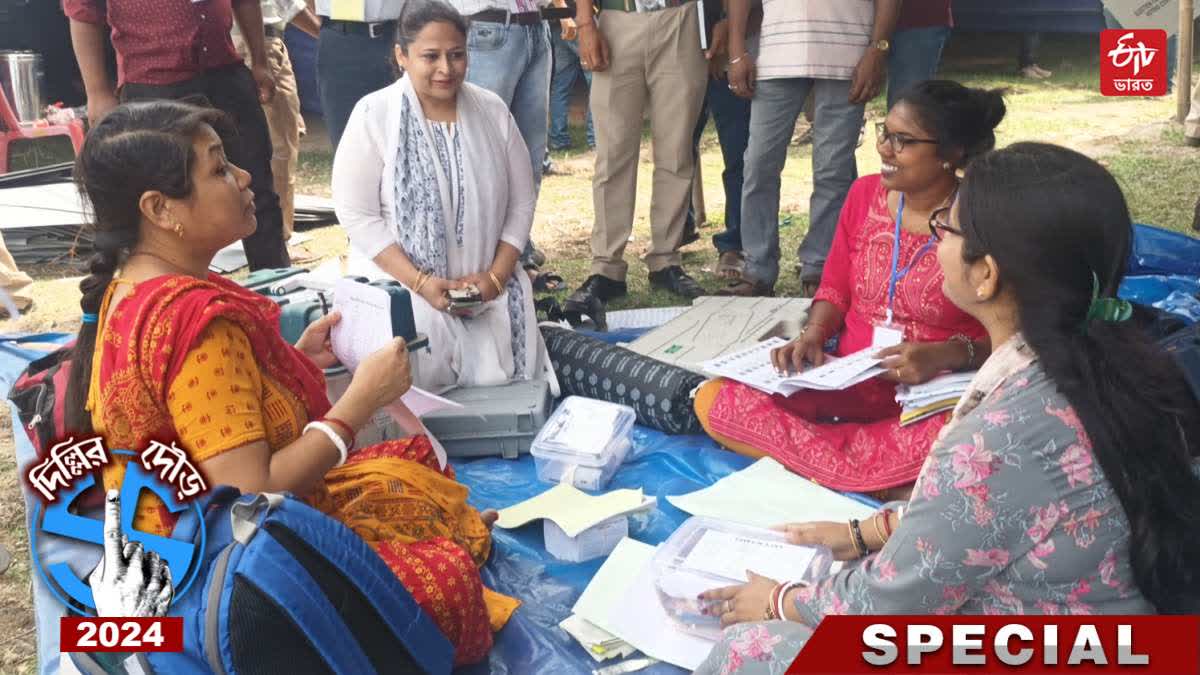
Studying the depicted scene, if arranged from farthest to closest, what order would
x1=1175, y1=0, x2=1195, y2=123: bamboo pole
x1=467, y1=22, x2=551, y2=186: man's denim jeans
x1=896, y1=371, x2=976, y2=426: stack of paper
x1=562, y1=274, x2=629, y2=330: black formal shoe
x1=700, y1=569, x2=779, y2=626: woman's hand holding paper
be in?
1. x1=1175, y1=0, x2=1195, y2=123: bamboo pole
2. x1=467, y1=22, x2=551, y2=186: man's denim jeans
3. x1=562, y1=274, x2=629, y2=330: black formal shoe
4. x1=896, y1=371, x2=976, y2=426: stack of paper
5. x1=700, y1=569, x2=779, y2=626: woman's hand holding paper

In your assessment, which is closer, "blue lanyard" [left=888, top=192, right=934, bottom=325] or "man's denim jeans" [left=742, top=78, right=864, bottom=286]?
"blue lanyard" [left=888, top=192, right=934, bottom=325]

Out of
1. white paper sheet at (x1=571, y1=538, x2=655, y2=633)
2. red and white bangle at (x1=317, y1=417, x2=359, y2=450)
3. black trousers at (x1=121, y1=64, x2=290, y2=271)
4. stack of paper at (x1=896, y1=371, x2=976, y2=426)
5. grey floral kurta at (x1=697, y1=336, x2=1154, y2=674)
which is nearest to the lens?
grey floral kurta at (x1=697, y1=336, x2=1154, y2=674)

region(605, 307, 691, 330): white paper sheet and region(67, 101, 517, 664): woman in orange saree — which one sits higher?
region(67, 101, 517, 664): woman in orange saree

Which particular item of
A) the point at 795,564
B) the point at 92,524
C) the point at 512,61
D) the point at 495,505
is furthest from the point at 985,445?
the point at 512,61

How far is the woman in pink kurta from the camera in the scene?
2.76 meters

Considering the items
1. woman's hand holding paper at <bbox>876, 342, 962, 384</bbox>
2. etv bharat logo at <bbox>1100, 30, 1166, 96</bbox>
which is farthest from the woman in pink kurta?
etv bharat logo at <bbox>1100, 30, 1166, 96</bbox>

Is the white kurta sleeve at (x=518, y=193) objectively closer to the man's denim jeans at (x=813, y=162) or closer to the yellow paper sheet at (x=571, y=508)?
the yellow paper sheet at (x=571, y=508)

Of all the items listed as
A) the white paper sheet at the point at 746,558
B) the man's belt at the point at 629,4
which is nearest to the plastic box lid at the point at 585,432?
the white paper sheet at the point at 746,558

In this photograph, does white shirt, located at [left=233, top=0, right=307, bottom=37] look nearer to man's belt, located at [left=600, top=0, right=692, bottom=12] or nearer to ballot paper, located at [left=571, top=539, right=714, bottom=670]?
man's belt, located at [left=600, top=0, right=692, bottom=12]

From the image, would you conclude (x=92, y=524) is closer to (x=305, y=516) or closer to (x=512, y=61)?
(x=305, y=516)

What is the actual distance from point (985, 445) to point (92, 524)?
4.68 ft

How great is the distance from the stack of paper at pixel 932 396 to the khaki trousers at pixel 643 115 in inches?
79.6

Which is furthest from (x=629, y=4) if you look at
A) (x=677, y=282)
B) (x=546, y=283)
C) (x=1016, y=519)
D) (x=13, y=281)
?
(x=1016, y=519)

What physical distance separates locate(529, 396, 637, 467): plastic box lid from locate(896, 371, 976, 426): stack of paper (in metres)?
0.74
